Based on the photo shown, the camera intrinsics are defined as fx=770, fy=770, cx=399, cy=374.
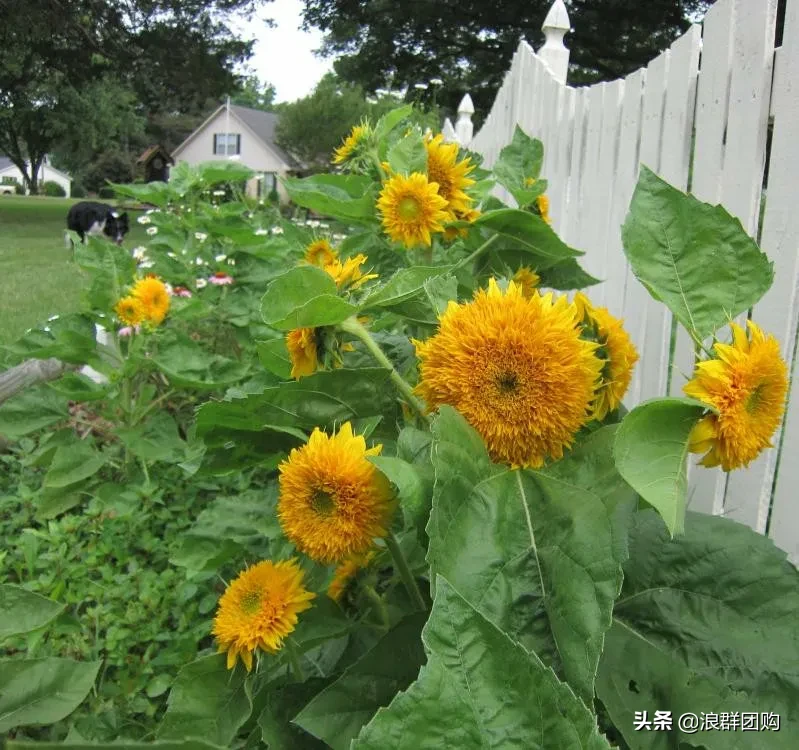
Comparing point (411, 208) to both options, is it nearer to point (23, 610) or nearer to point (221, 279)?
point (23, 610)

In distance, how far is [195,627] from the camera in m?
1.90

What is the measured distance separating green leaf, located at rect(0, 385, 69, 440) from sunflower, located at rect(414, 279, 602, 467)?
2.11 meters

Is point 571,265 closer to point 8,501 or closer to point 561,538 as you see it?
point 561,538

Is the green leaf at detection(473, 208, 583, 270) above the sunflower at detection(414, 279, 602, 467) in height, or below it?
above

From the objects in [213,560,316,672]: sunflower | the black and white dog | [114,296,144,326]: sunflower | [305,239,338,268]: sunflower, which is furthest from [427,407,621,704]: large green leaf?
the black and white dog

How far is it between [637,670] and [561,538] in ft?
1.05

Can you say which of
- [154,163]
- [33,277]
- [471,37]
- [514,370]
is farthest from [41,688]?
[154,163]

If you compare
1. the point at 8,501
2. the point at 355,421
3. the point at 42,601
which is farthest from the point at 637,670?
the point at 8,501

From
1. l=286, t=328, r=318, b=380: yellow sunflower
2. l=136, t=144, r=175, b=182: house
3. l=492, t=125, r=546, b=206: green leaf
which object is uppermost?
l=136, t=144, r=175, b=182: house

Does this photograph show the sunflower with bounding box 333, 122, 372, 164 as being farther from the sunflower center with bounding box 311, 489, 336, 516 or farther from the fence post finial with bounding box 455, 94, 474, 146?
the fence post finial with bounding box 455, 94, 474, 146

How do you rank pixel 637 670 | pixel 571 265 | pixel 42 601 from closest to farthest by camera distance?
pixel 637 670, pixel 42 601, pixel 571 265

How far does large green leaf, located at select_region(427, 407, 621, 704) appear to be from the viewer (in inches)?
27.0

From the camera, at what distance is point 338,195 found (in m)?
1.32

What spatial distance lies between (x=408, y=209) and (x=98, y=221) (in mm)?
12692
